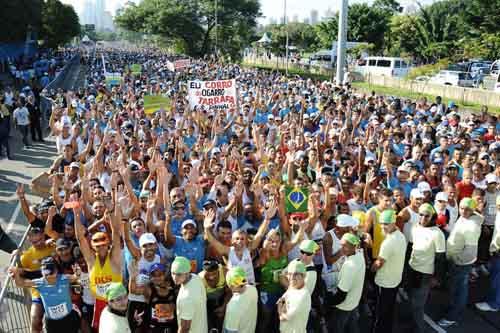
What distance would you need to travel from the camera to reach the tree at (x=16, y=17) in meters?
34.3

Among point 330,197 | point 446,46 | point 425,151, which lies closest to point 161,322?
point 330,197

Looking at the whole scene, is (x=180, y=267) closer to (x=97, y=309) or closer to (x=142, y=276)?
(x=142, y=276)

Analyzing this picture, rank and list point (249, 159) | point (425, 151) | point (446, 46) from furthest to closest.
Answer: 1. point (446, 46)
2. point (425, 151)
3. point (249, 159)

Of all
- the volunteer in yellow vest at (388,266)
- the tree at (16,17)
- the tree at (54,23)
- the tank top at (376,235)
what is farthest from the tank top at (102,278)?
the tree at (54,23)

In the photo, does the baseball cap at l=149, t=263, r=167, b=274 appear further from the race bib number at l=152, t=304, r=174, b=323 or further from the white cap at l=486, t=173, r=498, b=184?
the white cap at l=486, t=173, r=498, b=184

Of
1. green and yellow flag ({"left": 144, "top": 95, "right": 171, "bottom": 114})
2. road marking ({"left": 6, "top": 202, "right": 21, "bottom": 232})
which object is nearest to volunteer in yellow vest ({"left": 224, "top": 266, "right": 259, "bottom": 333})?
road marking ({"left": 6, "top": 202, "right": 21, "bottom": 232})

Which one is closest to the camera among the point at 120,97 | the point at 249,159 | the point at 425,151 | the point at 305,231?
the point at 305,231

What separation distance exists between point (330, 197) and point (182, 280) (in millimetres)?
2339

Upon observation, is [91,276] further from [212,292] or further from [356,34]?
[356,34]

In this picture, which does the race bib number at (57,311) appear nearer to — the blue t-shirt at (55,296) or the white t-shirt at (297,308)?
the blue t-shirt at (55,296)

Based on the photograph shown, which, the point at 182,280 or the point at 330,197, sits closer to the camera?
the point at 182,280

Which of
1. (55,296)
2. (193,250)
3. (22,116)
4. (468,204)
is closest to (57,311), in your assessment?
(55,296)

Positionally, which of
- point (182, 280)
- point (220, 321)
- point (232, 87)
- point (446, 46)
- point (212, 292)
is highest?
point (446, 46)

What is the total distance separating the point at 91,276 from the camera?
437 cm
